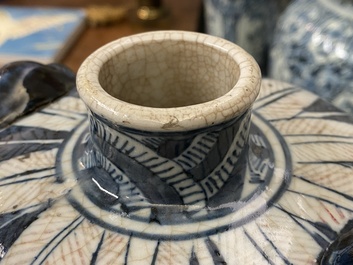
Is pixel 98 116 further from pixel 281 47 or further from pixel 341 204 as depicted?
pixel 281 47

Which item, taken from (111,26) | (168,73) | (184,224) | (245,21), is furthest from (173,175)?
(111,26)

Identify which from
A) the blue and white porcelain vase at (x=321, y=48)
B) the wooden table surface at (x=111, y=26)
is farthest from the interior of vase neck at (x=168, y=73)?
the wooden table surface at (x=111, y=26)

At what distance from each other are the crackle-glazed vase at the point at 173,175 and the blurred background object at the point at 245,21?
2.84ft

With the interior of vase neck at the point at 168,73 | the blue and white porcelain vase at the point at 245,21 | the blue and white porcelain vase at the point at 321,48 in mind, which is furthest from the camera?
the blue and white porcelain vase at the point at 245,21

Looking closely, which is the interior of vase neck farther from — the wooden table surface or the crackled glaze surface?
the wooden table surface

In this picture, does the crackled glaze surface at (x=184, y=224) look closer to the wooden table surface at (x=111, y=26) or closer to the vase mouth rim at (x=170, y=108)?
the vase mouth rim at (x=170, y=108)

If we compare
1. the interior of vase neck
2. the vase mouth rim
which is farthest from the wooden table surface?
the vase mouth rim

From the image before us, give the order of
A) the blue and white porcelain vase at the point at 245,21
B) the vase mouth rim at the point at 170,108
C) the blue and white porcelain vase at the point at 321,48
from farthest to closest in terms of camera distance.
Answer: the blue and white porcelain vase at the point at 245,21 < the blue and white porcelain vase at the point at 321,48 < the vase mouth rim at the point at 170,108

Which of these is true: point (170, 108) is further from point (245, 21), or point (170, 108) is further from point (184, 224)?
point (245, 21)

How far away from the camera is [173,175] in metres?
0.53

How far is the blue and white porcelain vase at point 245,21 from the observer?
4.75 feet

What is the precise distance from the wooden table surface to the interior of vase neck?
31.1 inches

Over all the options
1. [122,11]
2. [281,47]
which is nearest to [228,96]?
[281,47]

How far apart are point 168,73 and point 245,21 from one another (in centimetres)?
91
